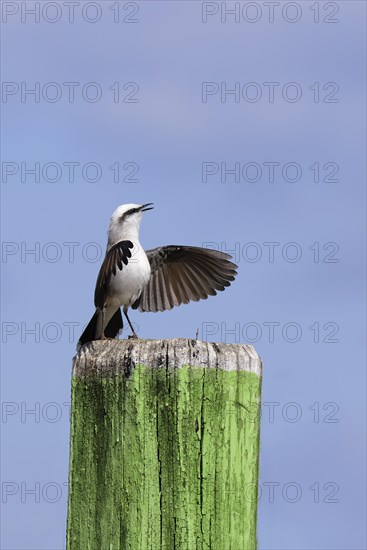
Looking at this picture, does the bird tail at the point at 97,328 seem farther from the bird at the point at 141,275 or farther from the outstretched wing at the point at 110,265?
the outstretched wing at the point at 110,265

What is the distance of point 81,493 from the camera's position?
354 centimetres

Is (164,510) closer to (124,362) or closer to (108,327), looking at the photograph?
(124,362)

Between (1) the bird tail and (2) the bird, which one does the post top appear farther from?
(2) the bird

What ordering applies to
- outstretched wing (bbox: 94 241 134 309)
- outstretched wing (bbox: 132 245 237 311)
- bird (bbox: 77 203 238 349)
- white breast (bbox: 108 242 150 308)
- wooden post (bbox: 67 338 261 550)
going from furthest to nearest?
1. outstretched wing (bbox: 132 245 237 311)
2. white breast (bbox: 108 242 150 308)
3. bird (bbox: 77 203 238 349)
4. outstretched wing (bbox: 94 241 134 309)
5. wooden post (bbox: 67 338 261 550)

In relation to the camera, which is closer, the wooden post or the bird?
the wooden post

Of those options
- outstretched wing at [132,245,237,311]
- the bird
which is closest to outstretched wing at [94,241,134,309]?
the bird

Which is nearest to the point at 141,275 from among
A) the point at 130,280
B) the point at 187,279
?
the point at 130,280

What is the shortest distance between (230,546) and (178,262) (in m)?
6.29

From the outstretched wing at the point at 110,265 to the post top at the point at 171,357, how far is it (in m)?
3.93

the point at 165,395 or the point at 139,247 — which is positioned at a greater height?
the point at 139,247

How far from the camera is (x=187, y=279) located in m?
9.45

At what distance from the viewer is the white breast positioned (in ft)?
27.4

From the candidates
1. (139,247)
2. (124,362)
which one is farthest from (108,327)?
(124,362)

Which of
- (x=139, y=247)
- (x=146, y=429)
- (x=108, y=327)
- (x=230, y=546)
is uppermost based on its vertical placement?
(x=139, y=247)
